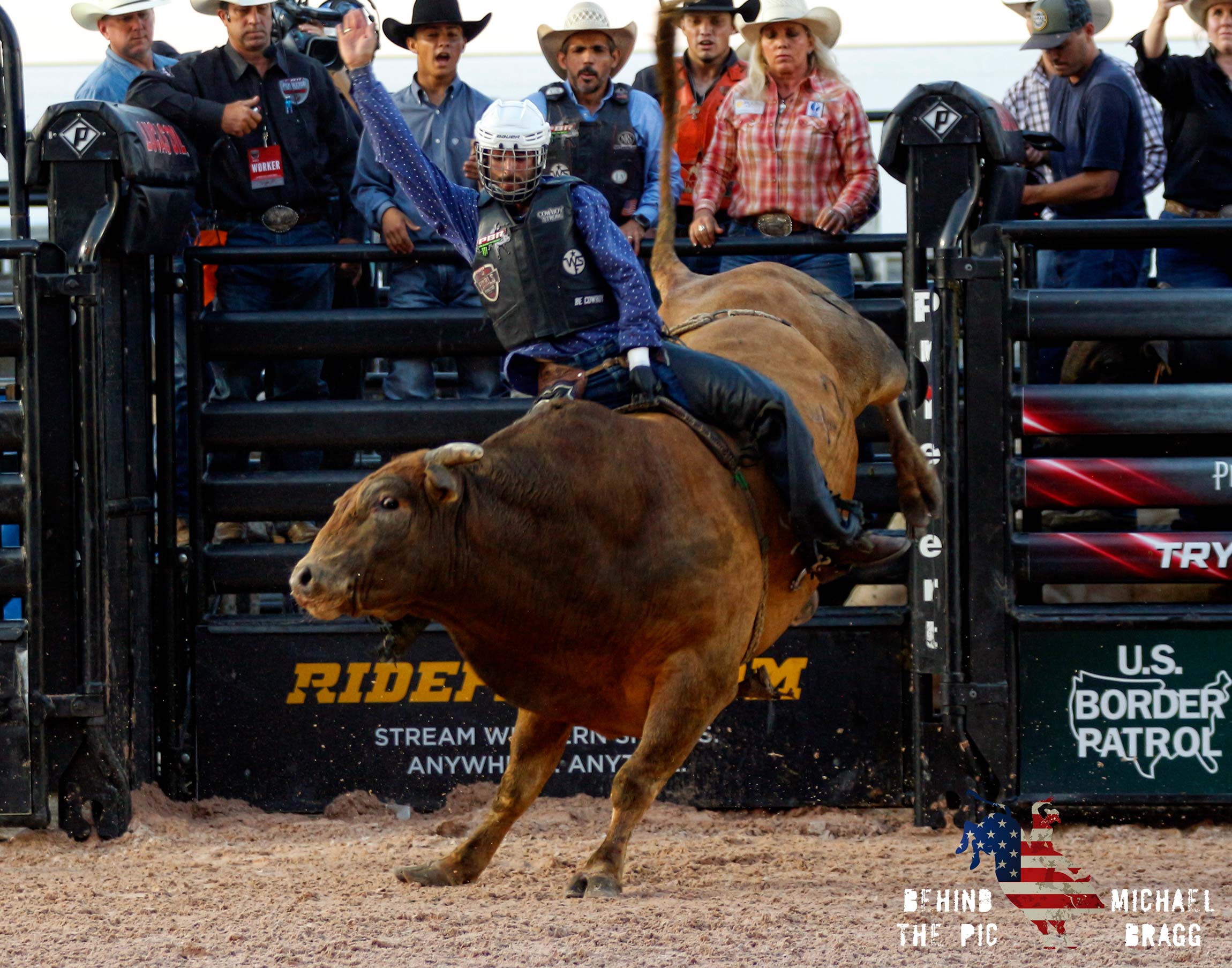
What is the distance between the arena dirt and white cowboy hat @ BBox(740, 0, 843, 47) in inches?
128

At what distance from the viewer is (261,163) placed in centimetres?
654

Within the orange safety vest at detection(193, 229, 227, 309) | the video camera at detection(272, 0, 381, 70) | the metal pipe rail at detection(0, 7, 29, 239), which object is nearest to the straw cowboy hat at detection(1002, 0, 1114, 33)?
the video camera at detection(272, 0, 381, 70)

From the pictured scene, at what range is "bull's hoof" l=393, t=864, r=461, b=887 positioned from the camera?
15.8ft

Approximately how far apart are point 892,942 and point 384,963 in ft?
4.31

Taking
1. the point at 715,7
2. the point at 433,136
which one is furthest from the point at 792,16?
the point at 433,136

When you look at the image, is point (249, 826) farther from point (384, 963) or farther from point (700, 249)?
point (700, 249)

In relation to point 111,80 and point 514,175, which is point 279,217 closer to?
point 111,80

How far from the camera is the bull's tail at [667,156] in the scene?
16.9ft

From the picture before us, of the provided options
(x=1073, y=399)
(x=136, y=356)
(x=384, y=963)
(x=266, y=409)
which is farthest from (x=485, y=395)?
(x=384, y=963)

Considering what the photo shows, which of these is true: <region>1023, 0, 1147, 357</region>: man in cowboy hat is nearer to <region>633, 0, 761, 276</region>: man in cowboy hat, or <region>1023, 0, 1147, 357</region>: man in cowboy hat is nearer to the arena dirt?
<region>633, 0, 761, 276</region>: man in cowboy hat

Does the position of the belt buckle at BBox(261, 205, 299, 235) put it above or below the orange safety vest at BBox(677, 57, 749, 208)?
below

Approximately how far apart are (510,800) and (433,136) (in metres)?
3.16

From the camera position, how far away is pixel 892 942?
411 centimetres

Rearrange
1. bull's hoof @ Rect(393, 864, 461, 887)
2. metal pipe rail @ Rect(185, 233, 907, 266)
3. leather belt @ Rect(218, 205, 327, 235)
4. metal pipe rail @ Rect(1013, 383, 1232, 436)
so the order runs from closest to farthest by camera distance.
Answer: bull's hoof @ Rect(393, 864, 461, 887)
metal pipe rail @ Rect(1013, 383, 1232, 436)
metal pipe rail @ Rect(185, 233, 907, 266)
leather belt @ Rect(218, 205, 327, 235)
